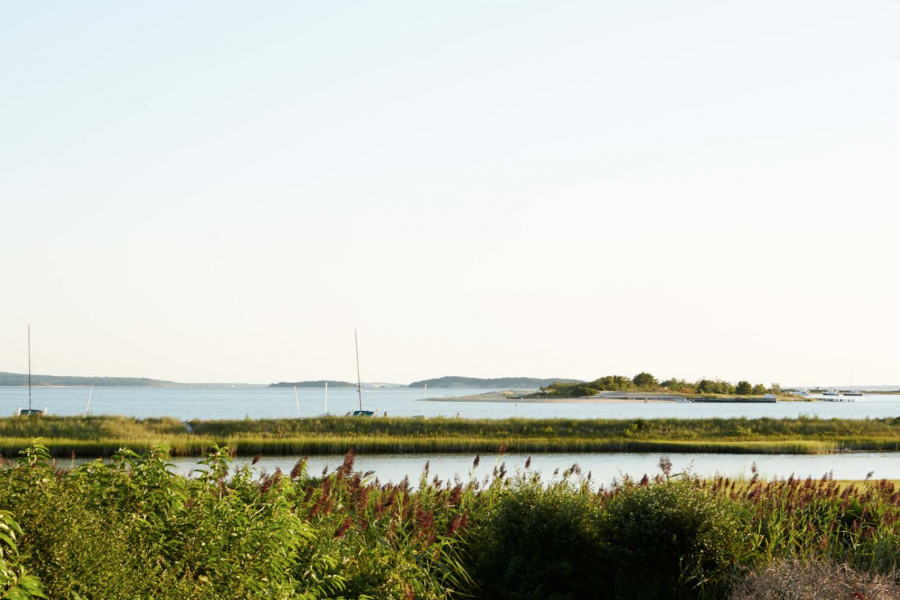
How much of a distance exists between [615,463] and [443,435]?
11.6 m

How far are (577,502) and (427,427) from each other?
36973mm

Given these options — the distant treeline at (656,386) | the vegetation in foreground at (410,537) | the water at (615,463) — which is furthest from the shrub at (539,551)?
the distant treeline at (656,386)

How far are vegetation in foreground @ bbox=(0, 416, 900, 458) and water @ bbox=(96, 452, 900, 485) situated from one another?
1.21 meters

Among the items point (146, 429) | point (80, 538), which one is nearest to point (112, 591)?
point (80, 538)

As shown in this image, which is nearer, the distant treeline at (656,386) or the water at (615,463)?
the water at (615,463)

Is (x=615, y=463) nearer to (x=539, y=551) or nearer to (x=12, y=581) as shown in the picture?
(x=539, y=551)

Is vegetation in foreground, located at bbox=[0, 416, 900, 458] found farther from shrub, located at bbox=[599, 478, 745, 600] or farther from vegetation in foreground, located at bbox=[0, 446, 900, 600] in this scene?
shrub, located at bbox=[599, 478, 745, 600]

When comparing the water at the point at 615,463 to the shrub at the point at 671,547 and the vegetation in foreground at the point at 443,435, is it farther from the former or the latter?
the shrub at the point at 671,547

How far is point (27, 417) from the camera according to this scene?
46.3 meters

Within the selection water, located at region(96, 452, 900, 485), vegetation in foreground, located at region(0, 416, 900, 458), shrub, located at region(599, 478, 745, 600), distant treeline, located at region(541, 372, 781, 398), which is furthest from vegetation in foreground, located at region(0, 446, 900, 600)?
distant treeline, located at region(541, 372, 781, 398)

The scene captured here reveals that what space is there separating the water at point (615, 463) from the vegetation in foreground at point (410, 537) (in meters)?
16.9

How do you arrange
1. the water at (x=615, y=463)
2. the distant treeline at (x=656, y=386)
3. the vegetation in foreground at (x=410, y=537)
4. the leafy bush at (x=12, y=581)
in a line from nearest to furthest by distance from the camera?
the leafy bush at (x=12, y=581)
the vegetation in foreground at (x=410, y=537)
the water at (x=615, y=463)
the distant treeline at (x=656, y=386)

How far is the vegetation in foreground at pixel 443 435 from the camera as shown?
36812 millimetres

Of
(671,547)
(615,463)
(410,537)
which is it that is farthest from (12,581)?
(615,463)
